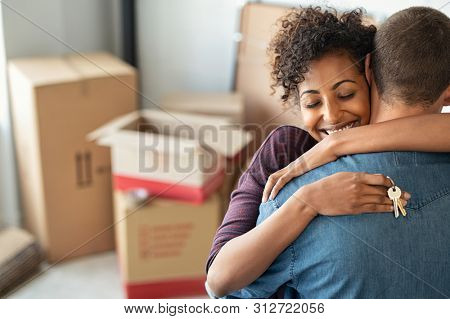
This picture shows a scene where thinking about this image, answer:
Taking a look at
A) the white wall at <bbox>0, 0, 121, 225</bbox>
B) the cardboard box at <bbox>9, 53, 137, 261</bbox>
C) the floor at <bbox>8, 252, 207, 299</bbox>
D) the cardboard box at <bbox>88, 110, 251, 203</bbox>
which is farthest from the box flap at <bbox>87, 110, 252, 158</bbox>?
the floor at <bbox>8, 252, 207, 299</bbox>

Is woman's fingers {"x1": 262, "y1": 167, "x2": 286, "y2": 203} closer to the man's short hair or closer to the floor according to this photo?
the man's short hair

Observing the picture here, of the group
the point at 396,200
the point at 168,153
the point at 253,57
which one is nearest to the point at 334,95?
the point at 396,200

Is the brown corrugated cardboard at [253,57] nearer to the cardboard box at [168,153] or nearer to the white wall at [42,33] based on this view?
the cardboard box at [168,153]

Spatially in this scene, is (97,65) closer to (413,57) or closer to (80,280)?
(80,280)

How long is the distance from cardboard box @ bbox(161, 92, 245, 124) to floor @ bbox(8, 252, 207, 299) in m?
0.52

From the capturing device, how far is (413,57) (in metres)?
0.55

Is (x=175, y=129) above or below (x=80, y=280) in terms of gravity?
above

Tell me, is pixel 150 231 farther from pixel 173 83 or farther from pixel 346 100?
pixel 346 100

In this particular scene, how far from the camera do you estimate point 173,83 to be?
1.95 meters

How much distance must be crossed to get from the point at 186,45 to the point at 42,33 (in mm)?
465

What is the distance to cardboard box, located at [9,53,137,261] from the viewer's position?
158 centimetres

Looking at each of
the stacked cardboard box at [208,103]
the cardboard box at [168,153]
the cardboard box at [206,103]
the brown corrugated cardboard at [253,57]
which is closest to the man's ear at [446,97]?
the brown corrugated cardboard at [253,57]

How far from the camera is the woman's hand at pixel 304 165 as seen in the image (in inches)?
22.7

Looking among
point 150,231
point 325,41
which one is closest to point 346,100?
point 325,41
